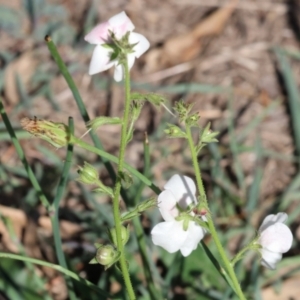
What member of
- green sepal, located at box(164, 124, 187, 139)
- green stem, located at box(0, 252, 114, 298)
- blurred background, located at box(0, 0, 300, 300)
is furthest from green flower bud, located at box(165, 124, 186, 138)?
blurred background, located at box(0, 0, 300, 300)

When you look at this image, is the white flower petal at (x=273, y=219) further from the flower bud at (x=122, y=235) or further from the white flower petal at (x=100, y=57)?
the white flower petal at (x=100, y=57)

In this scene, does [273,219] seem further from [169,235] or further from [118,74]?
[118,74]

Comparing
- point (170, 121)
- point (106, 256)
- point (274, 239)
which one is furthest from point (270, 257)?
point (170, 121)

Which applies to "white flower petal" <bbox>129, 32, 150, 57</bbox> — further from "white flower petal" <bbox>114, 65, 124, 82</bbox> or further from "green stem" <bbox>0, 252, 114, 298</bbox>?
"green stem" <bbox>0, 252, 114, 298</bbox>

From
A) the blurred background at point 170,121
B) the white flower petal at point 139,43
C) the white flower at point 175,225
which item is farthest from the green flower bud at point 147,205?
the blurred background at point 170,121

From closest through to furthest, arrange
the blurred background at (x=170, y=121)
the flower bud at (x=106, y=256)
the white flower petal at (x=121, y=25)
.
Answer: the flower bud at (x=106, y=256), the white flower petal at (x=121, y=25), the blurred background at (x=170, y=121)

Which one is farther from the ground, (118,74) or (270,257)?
(118,74)

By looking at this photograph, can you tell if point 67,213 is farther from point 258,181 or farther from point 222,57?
point 222,57
